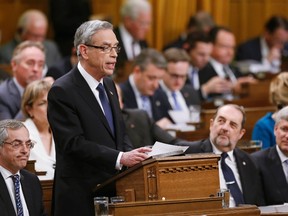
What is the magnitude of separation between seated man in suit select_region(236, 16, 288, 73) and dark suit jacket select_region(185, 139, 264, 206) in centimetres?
513

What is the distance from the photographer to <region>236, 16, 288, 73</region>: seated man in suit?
11.2 meters

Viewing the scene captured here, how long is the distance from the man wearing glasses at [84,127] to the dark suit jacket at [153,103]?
3.17m

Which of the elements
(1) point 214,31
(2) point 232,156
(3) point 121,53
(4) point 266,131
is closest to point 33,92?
(2) point 232,156

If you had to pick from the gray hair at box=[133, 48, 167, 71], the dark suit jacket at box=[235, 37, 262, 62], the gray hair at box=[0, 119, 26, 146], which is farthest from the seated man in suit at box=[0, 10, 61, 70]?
the gray hair at box=[0, 119, 26, 146]

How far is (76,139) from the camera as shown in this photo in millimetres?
4723

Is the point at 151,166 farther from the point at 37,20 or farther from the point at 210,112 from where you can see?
the point at 37,20

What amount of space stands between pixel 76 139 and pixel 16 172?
0.55 meters

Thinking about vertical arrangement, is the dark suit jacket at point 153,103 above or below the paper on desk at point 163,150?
above

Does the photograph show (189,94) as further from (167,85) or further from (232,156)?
(232,156)

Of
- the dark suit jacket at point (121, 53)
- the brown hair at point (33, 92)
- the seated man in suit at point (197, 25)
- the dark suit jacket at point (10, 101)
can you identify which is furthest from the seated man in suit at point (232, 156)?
the seated man in suit at point (197, 25)

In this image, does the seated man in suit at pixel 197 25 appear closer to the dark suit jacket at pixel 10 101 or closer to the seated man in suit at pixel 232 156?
the dark suit jacket at pixel 10 101

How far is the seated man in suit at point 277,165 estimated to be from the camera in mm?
6203

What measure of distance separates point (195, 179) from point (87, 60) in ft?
2.82

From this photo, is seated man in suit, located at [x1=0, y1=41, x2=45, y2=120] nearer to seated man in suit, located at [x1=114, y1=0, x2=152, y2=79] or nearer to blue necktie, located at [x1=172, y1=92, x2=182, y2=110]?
blue necktie, located at [x1=172, y1=92, x2=182, y2=110]
